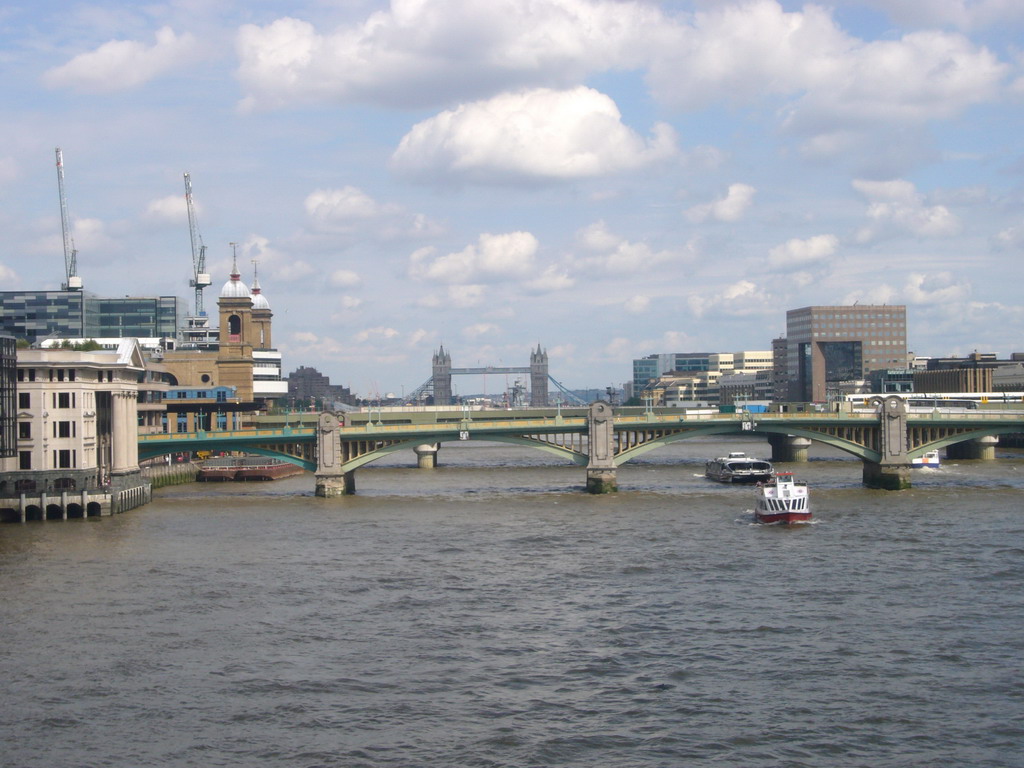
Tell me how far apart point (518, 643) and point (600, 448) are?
60.4 metres

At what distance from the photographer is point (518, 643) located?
45781 millimetres

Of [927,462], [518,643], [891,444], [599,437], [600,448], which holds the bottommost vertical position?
[518,643]

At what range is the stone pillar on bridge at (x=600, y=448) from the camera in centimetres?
10456

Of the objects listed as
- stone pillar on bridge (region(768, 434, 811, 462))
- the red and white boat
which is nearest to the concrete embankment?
the red and white boat

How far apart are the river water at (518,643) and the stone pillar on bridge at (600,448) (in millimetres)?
20429

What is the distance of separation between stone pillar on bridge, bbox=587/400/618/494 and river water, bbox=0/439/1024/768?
67.0 feet

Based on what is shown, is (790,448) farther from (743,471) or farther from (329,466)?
(329,466)

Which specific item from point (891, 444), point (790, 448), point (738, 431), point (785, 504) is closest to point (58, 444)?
point (785, 504)

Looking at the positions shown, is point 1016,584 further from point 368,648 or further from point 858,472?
point 858,472

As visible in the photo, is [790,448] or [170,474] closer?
[170,474]

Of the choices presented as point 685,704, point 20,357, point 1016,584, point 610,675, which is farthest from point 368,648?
point 20,357

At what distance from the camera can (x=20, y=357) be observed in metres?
89.6

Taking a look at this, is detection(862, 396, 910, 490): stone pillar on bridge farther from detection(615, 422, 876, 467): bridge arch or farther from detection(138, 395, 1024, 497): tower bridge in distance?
detection(615, 422, 876, 467): bridge arch

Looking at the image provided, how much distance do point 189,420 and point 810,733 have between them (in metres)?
151
